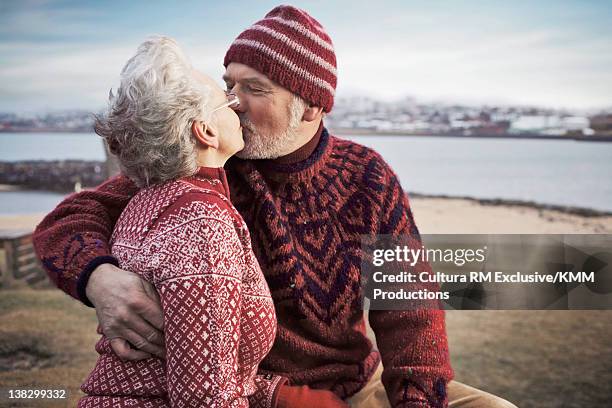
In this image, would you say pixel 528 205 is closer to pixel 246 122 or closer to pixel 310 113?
pixel 310 113

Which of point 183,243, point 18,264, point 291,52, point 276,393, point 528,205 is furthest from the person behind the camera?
point 528,205

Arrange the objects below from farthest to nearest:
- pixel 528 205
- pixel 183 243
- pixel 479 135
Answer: pixel 479 135 < pixel 528 205 < pixel 183 243

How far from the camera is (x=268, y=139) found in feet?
6.51

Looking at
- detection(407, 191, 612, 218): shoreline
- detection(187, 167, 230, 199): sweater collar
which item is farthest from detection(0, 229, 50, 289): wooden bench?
detection(407, 191, 612, 218): shoreline

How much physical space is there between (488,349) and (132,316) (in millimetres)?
3932

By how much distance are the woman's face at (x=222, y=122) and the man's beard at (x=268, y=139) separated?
0.29 metres

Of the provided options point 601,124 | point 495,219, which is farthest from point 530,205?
point 601,124

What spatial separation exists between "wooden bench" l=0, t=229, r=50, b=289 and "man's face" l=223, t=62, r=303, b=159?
4399 millimetres

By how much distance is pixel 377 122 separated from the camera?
817cm

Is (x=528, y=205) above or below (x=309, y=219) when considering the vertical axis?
below

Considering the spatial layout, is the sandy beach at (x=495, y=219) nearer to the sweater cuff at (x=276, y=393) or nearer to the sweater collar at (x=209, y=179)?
the sweater cuff at (x=276, y=393)

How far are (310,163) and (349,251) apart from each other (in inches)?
11.9

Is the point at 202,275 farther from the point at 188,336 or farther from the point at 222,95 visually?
the point at 222,95

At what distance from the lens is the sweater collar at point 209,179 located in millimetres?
1561
